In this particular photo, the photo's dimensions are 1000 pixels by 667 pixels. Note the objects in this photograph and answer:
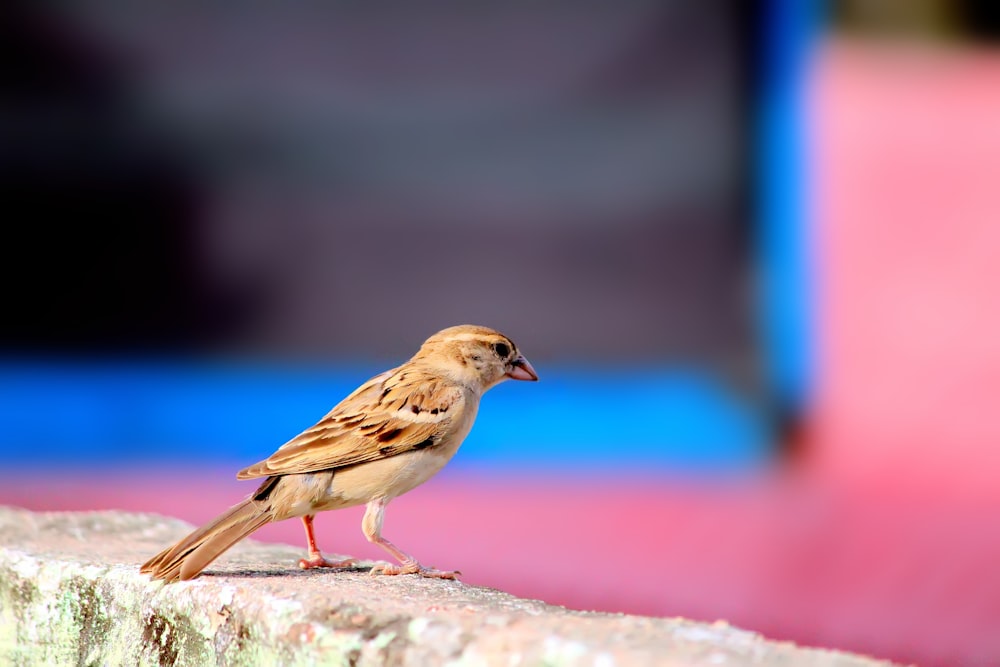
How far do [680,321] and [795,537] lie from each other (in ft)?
5.83

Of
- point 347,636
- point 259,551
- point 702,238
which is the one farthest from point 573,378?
point 347,636

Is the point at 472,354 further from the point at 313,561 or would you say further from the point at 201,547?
the point at 201,547

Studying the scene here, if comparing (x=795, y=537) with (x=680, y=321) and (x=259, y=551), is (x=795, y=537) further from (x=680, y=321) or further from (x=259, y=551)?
(x=259, y=551)

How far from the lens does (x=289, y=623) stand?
2.26 m

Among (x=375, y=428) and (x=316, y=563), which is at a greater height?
(x=375, y=428)

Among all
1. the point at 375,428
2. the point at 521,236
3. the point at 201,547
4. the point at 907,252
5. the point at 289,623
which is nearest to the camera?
the point at 289,623

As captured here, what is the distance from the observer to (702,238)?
295 inches

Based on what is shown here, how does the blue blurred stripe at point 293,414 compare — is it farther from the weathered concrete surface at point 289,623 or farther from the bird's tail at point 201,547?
the bird's tail at point 201,547

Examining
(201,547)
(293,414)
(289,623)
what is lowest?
(289,623)

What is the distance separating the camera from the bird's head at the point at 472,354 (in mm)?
3383

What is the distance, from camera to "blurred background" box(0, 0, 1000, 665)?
686cm

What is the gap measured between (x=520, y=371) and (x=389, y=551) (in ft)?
2.41

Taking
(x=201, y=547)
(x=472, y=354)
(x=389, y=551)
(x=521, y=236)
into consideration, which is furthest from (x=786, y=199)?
(x=201, y=547)

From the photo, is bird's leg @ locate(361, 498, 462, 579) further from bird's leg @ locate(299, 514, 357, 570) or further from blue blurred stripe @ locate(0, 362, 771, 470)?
blue blurred stripe @ locate(0, 362, 771, 470)
